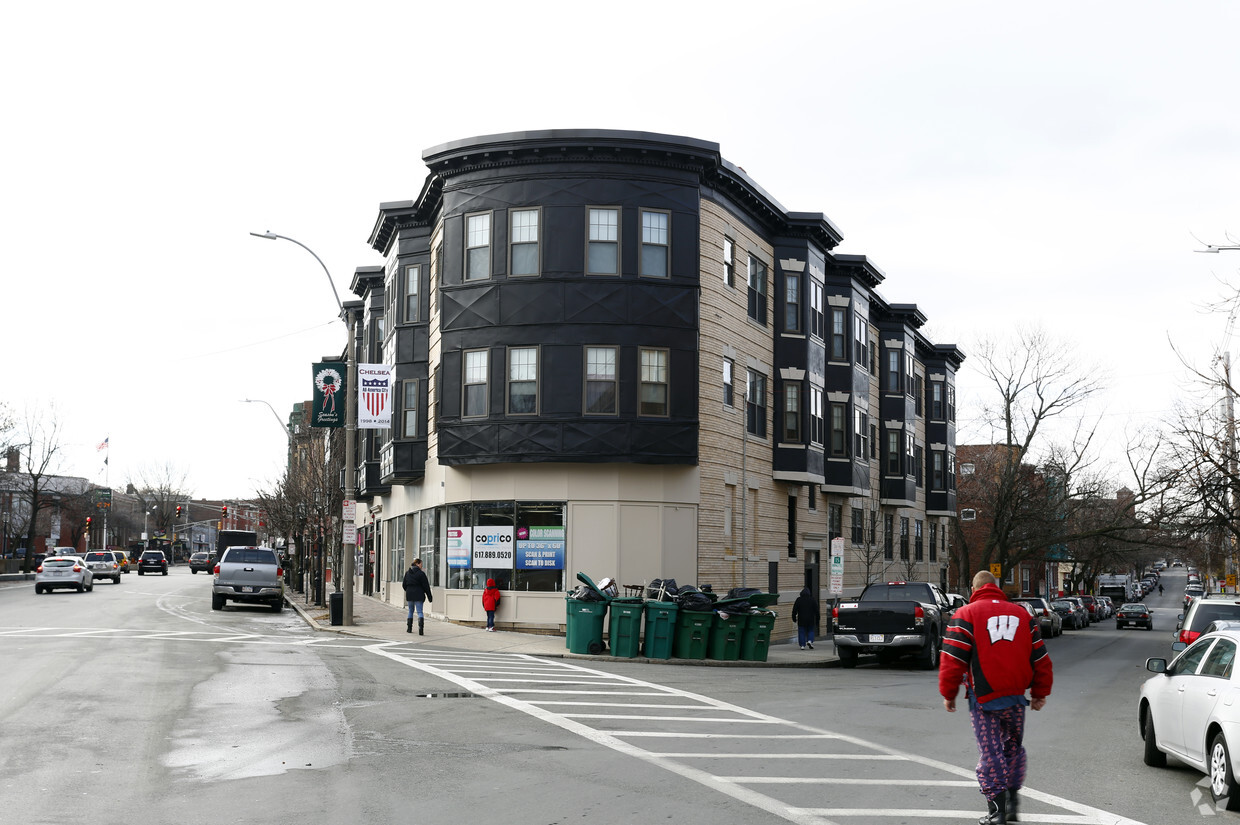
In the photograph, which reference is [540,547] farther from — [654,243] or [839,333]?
[839,333]

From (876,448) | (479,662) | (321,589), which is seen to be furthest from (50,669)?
(876,448)

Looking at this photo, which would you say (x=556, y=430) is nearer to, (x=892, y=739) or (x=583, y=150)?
(x=583, y=150)

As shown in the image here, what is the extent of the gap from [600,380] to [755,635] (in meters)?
7.40

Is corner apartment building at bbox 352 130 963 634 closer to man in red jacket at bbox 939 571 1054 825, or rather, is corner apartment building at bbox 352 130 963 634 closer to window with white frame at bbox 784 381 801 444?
window with white frame at bbox 784 381 801 444

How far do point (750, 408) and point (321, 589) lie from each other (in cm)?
1487

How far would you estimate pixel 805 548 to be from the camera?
37844mm

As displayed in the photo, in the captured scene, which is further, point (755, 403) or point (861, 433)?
point (861, 433)

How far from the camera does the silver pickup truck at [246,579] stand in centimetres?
3497

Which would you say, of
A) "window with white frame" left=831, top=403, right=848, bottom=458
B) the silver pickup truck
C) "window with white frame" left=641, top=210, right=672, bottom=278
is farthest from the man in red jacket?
"window with white frame" left=831, top=403, right=848, bottom=458

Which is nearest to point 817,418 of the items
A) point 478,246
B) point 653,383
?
point 653,383

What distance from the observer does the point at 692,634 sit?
23625 millimetres

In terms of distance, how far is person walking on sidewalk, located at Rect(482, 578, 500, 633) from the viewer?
90.5 ft

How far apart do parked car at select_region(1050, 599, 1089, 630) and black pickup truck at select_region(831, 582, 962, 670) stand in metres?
33.3

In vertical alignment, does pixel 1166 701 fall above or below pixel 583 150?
below
